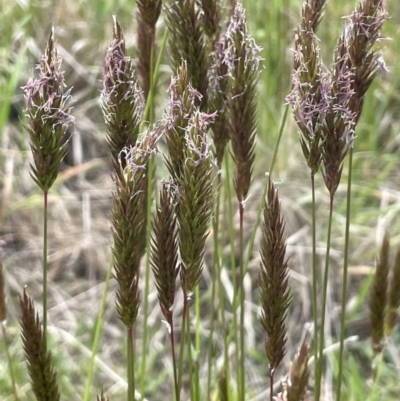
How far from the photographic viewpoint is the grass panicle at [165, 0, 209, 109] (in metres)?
0.70

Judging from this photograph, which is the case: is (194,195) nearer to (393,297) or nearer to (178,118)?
(178,118)

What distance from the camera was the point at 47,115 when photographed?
582 millimetres

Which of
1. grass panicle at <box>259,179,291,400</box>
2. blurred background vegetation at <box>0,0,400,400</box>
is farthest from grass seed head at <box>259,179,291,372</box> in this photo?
blurred background vegetation at <box>0,0,400,400</box>

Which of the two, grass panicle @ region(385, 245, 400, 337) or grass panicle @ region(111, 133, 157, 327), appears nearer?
grass panicle @ region(111, 133, 157, 327)

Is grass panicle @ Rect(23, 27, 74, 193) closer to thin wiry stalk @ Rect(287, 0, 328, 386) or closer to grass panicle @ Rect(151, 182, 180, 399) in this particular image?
grass panicle @ Rect(151, 182, 180, 399)

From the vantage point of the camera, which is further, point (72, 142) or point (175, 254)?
point (72, 142)

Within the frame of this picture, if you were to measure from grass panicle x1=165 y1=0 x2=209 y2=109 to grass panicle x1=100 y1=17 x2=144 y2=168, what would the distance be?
0.09 meters

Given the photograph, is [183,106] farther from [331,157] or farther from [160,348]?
[160,348]

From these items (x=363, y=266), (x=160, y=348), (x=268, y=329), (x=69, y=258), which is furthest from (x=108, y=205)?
(x=268, y=329)

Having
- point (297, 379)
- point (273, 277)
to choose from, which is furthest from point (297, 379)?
point (273, 277)

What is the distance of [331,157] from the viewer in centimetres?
62

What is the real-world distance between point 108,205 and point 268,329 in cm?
144

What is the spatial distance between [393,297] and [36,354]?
52 centimetres

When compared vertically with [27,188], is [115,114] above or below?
above
